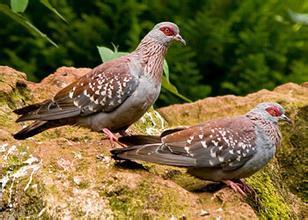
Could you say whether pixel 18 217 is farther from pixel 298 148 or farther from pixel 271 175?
pixel 298 148

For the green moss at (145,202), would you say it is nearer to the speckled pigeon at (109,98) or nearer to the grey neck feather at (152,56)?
the speckled pigeon at (109,98)

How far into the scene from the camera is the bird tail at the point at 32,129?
20.3ft

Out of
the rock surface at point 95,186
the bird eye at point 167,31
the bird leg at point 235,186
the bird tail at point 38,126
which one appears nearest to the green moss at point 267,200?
the rock surface at point 95,186

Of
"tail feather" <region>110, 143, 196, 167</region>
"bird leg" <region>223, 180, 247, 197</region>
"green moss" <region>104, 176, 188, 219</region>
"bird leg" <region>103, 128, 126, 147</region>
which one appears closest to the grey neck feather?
"bird leg" <region>103, 128, 126, 147</region>

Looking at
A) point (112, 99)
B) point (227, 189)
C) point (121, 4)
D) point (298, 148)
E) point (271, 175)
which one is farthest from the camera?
point (121, 4)

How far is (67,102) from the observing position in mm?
6523

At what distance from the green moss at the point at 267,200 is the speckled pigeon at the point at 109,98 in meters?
0.98

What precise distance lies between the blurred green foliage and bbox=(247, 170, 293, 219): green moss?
2807 mm

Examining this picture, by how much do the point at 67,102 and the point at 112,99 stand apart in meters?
0.36

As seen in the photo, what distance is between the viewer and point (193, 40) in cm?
955

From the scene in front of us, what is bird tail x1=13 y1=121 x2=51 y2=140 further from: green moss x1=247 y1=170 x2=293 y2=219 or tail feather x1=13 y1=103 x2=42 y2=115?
green moss x1=247 y1=170 x2=293 y2=219

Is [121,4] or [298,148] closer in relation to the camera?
[298,148]

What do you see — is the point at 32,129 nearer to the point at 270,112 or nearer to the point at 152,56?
the point at 152,56

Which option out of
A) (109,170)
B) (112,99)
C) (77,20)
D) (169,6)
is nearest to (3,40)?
(77,20)
